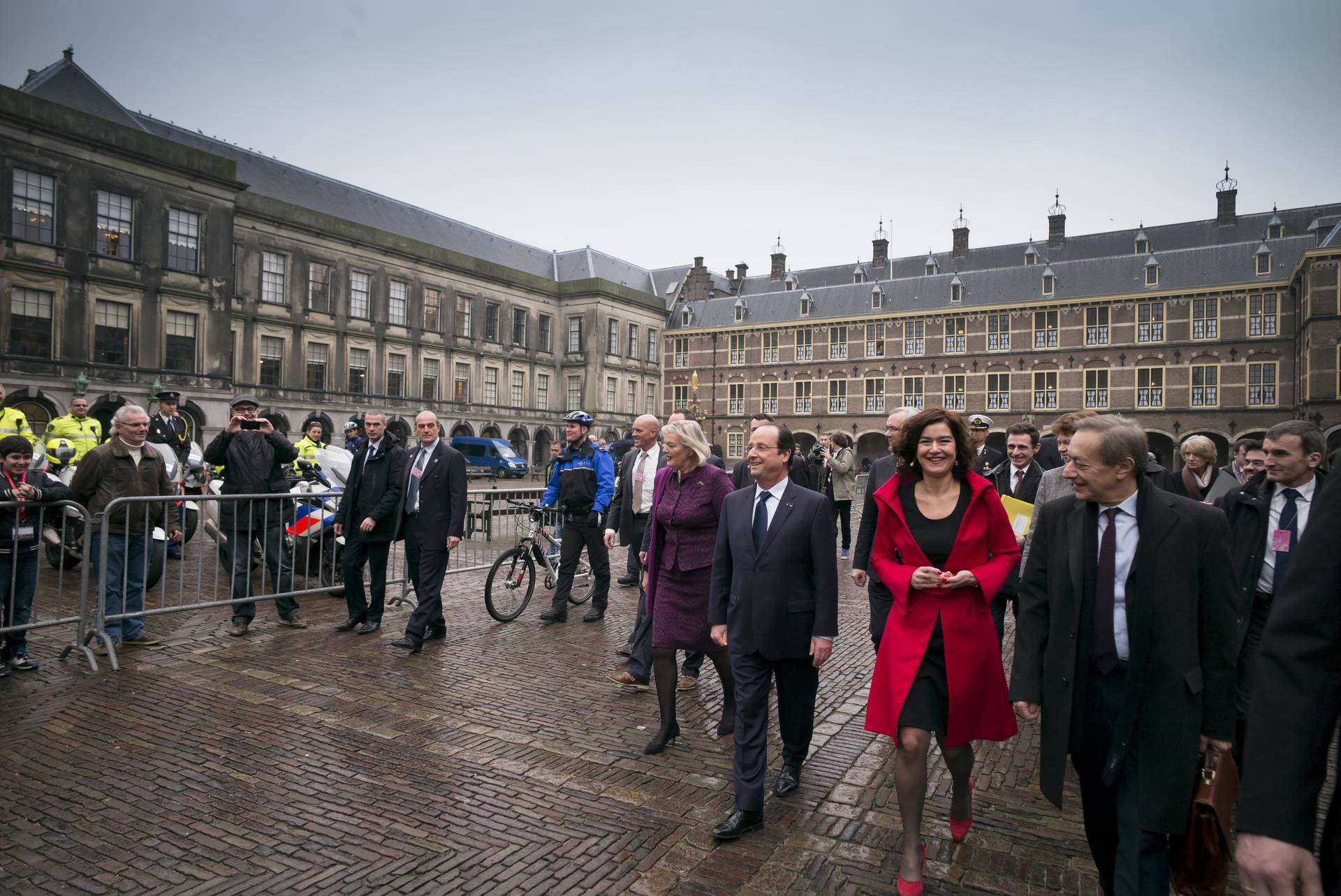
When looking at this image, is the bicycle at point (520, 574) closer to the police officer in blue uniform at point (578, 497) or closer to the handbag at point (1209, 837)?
the police officer in blue uniform at point (578, 497)

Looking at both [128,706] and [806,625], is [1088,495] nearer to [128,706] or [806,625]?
[806,625]

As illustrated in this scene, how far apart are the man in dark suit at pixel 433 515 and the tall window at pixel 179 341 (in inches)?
1043

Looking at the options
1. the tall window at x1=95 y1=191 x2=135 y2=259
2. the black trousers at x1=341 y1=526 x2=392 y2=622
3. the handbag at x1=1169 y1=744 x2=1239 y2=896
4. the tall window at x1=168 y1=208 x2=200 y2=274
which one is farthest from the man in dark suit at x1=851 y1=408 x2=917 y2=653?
the tall window at x1=168 y1=208 x2=200 y2=274

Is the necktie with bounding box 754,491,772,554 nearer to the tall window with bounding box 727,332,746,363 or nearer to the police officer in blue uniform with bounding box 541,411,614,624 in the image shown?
the police officer in blue uniform with bounding box 541,411,614,624

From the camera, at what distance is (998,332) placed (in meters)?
42.5

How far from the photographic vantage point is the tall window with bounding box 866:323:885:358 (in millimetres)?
45719

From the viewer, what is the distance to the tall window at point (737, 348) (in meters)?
50.7

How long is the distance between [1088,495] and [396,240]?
4029 centimetres

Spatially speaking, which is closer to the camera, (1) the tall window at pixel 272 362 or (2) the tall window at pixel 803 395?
(1) the tall window at pixel 272 362

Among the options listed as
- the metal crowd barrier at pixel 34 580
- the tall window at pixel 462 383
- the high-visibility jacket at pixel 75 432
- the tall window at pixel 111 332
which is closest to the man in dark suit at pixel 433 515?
the metal crowd barrier at pixel 34 580

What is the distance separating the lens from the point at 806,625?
11.8ft

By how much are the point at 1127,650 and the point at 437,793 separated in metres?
2.99

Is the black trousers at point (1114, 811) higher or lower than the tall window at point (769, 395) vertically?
lower

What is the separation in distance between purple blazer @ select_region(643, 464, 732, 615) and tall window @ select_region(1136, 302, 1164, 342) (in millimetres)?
42081
